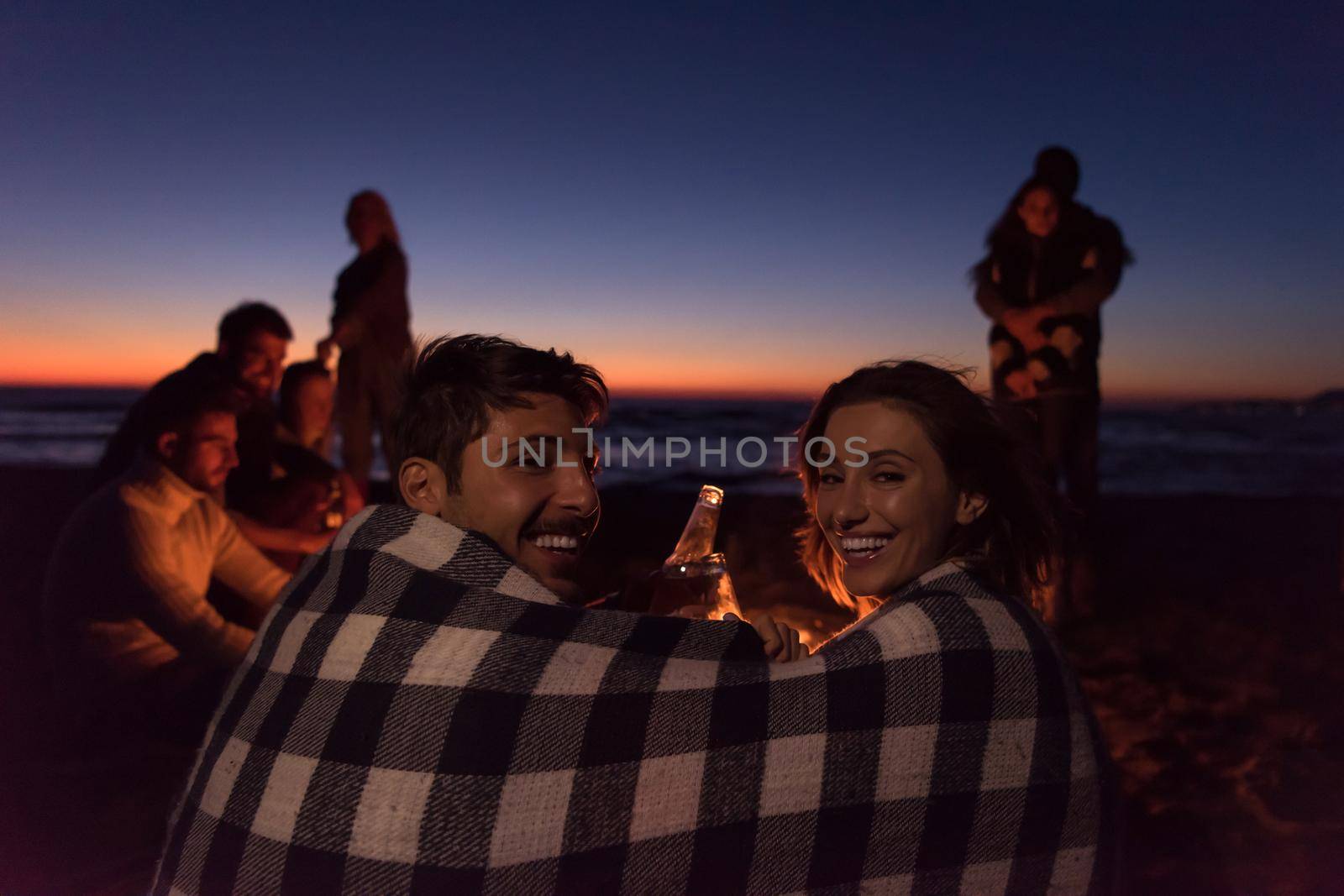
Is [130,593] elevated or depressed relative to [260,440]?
depressed

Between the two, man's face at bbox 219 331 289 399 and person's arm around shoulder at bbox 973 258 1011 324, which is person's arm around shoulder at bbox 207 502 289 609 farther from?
person's arm around shoulder at bbox 973 258 1011 324

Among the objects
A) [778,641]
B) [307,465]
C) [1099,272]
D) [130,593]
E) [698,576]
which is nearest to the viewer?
[778,641]

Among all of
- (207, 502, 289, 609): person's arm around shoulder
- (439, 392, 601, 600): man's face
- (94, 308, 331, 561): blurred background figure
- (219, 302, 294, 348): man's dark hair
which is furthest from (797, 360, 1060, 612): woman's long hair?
(219, 302, 294, 348): man's dark hair

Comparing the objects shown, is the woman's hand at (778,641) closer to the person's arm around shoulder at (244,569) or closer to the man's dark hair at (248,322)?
the person's arm around shoulder at (244,569)

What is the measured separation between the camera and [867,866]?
1.34 metres

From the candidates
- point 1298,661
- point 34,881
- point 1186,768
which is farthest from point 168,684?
point 1298,661

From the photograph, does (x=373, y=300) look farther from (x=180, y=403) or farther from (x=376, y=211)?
(x=180, y=403)

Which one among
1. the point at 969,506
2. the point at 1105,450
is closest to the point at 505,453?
the point at 969,506

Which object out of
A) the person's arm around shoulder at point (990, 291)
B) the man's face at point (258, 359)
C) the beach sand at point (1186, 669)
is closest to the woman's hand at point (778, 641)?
the beach sand at point (1186, 669)

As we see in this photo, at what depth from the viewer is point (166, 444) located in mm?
3426

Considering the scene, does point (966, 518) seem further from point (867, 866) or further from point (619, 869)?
point (619, 869)

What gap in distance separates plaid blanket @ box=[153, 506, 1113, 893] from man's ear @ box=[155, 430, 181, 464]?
2361 mm

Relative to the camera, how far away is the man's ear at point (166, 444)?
3.42 meters

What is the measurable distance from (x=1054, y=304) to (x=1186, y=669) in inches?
80.4
